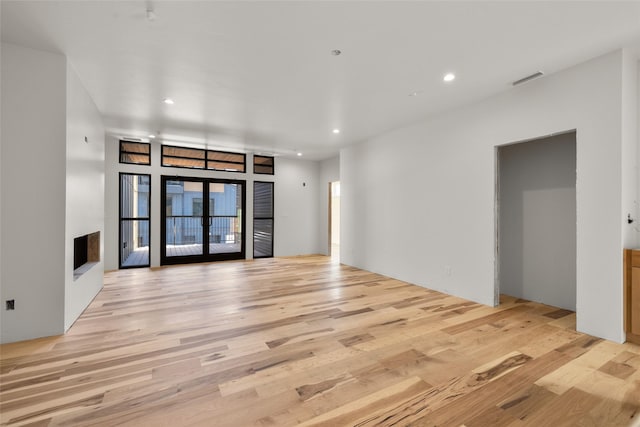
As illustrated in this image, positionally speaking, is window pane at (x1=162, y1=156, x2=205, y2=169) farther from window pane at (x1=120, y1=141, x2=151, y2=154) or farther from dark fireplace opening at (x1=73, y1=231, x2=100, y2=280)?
dark fireplace opening at (x1=73, y1=231, x2=100, y2=280)

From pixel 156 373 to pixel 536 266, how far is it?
4.61 meters

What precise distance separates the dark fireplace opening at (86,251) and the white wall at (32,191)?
87 cm

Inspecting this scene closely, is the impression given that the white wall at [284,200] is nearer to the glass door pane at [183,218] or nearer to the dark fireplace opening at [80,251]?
the glass door pane at [183,218]

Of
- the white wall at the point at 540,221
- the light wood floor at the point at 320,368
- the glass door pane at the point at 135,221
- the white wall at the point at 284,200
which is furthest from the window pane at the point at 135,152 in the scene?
the white wall at the point at 540,221

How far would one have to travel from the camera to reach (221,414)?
1.77 metres

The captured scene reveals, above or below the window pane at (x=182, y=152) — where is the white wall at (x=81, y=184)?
below

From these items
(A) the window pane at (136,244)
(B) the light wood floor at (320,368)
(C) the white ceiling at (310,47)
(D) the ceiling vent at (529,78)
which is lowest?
(B) the light wood floor at (320,368)

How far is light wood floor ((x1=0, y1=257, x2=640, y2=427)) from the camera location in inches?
70.0

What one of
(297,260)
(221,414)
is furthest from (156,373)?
(297,260)

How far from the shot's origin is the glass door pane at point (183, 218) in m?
6.68

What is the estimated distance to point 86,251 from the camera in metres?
4.19

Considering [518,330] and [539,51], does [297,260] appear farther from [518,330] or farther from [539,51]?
[539,51]

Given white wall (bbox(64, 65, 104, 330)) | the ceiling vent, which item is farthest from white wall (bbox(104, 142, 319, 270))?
the ceiling vent

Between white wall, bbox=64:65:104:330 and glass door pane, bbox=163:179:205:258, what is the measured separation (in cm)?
228
